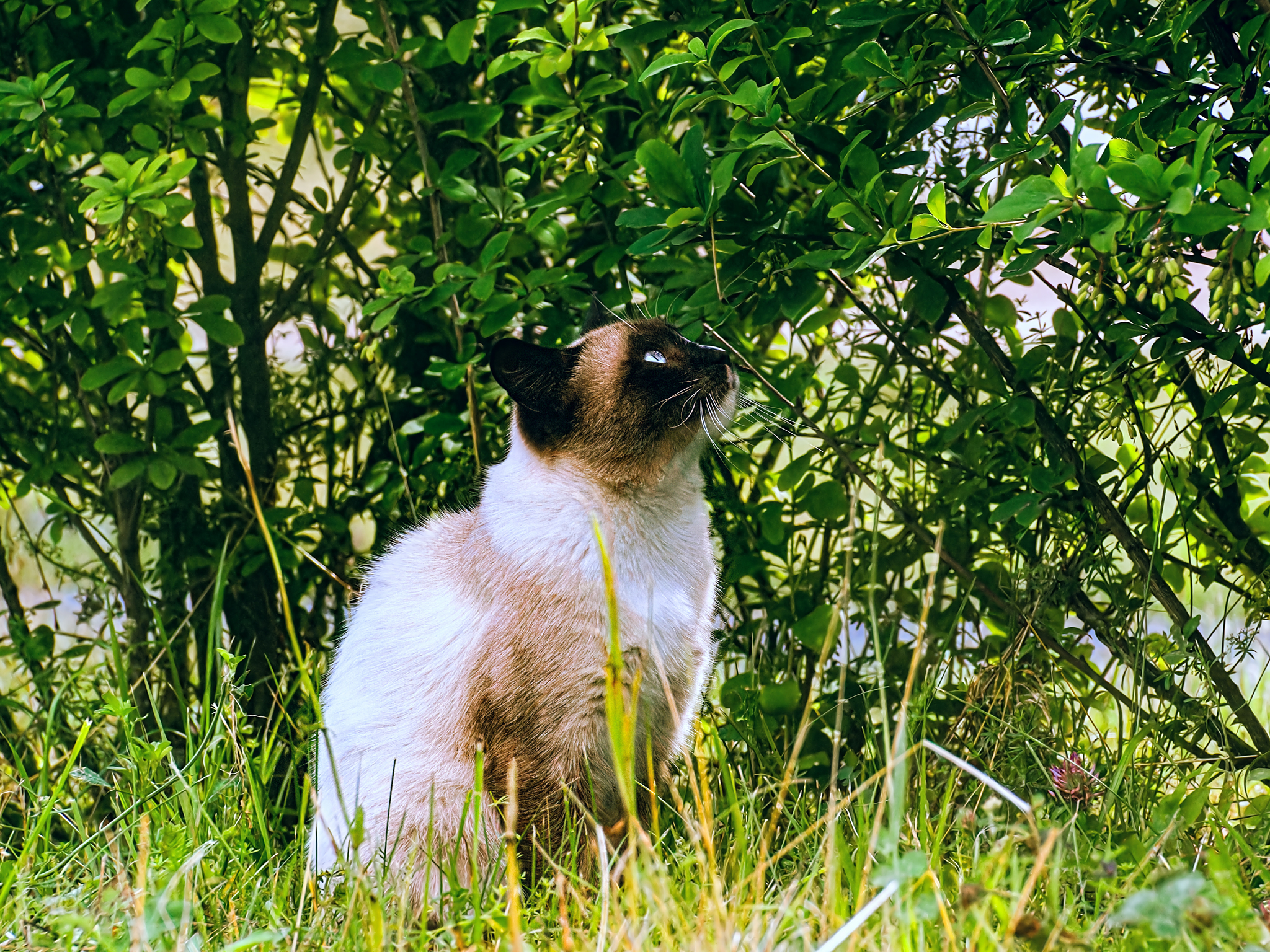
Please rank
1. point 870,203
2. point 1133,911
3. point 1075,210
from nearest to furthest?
point 1133,911
point 1075,210
point 870,203

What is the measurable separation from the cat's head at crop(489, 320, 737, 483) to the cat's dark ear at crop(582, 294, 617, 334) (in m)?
0.31

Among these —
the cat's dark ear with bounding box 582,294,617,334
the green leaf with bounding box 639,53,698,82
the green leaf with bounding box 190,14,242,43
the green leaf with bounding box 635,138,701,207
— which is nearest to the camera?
Answer: the green leaf with bounding box 639,53,698,82

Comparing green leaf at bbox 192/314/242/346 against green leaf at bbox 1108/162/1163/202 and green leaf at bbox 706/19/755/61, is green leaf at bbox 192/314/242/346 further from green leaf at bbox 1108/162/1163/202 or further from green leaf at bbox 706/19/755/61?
green leaf at bbox 1108/162/1163/202

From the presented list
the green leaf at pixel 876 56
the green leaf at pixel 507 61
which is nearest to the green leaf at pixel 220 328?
the green leaf at pixel 507 61

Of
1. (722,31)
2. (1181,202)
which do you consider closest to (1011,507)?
(1181,202)

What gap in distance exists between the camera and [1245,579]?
108 inches

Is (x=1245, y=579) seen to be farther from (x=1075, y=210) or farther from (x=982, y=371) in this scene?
(x=1075, y=210)

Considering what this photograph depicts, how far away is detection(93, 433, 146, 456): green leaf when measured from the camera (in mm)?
3068

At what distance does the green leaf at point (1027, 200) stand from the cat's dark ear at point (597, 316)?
3.85 ft

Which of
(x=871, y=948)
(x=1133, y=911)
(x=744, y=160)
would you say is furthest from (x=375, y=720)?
(x=1133, y=911)

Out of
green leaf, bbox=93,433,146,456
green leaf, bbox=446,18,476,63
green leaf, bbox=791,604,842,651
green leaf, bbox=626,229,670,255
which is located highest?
green leaf, bbox=446,18,476,63

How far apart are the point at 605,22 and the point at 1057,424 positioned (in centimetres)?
162

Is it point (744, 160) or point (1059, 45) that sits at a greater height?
point (1059, 45)

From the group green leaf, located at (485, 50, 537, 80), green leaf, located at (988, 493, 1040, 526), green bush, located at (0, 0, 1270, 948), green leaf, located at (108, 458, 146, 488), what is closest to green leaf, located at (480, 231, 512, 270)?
green bush, located at (0, 0, 1270, 948)
